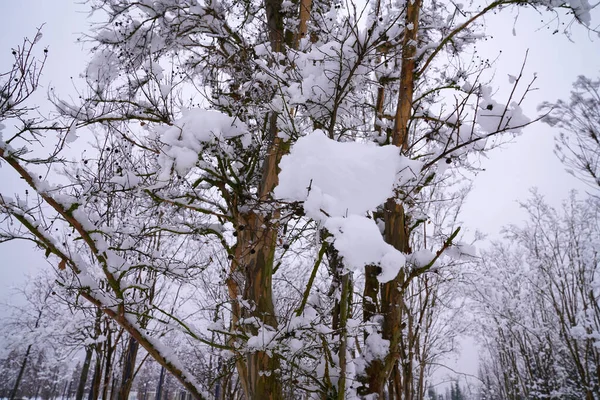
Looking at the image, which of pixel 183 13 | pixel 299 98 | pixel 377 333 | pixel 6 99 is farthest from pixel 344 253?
pixel 183 13

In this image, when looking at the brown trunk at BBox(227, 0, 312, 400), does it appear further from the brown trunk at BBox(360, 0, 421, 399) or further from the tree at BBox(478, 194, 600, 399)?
the tree at BBox(478, 194, 600, 399)

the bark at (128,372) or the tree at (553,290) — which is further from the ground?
the tree at (553,290)

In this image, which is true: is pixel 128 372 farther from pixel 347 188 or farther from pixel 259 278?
pixel 347 188

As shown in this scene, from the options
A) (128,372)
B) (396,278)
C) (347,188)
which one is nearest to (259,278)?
(396,278)

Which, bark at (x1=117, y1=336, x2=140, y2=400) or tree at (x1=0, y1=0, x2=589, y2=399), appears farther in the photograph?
bark at (x1=117, y1=336, x2=140, y2=400)

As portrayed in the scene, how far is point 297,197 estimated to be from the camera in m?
1.77

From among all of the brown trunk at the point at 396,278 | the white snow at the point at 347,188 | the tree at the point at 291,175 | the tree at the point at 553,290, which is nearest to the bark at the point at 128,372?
the tree at the point at 291,175

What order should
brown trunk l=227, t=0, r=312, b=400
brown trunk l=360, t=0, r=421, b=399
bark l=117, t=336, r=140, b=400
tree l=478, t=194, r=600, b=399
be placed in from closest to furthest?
brown trunk l=360, t=0, r=421, b=399, brown trunk l=227, t=0, r=312, b=400, bark l=117, t=336, r=140, b=400, tree l=478, t=194, r=600, b=399

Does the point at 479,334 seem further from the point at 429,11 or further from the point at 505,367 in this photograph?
the point at 429,11

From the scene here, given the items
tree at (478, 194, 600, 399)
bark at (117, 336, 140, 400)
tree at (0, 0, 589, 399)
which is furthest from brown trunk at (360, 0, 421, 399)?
tree at (478, 194, 600, 399)

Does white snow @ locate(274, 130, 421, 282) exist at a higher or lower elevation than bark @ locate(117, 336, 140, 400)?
higher

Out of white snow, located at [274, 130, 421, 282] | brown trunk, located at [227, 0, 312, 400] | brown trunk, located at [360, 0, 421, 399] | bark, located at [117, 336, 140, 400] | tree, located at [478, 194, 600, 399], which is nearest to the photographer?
white snow, located at [274, 130, 421, 282]

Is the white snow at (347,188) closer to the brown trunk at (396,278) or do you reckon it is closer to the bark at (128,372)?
the brown trunk at (396,278)

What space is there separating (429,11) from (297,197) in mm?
4116
